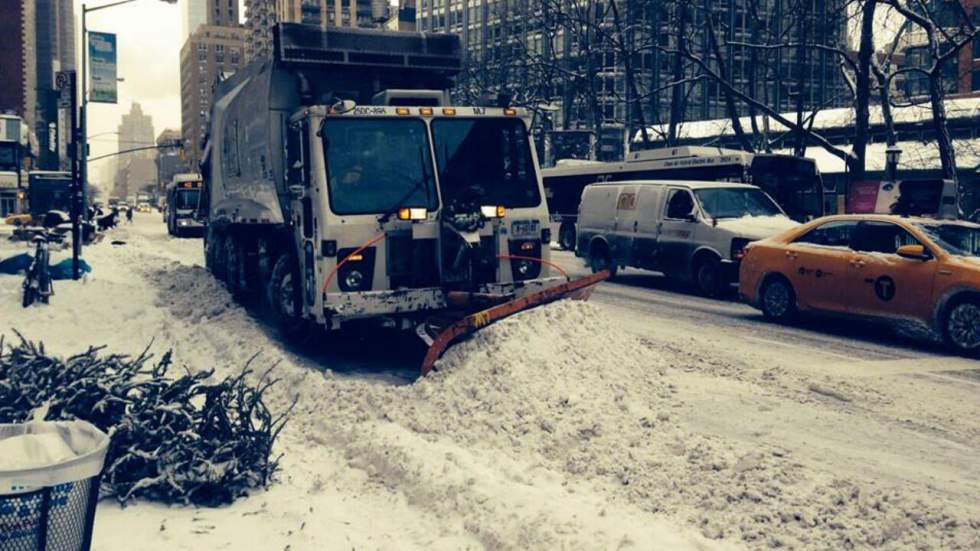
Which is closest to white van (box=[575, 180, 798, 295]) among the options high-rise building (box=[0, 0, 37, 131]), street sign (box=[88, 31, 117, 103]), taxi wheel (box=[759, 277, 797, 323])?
Result: taxi wheel (box=[759, 277, 797, 323])

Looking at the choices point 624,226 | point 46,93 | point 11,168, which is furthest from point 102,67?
point 46,93

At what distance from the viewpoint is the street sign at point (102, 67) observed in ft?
123

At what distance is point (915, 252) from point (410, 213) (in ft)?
19.7

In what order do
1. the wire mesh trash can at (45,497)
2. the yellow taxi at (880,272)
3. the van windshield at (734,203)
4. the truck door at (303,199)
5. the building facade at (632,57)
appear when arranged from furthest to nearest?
1. the building facade at (632,57)
2. the van windshield at (734,203)
3. the yellow taxi at (880,272)
4. the truck door at (303,199)
5. the wire mesh trash can at (45,497)

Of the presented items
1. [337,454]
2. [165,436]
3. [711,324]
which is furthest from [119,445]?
[711,324]

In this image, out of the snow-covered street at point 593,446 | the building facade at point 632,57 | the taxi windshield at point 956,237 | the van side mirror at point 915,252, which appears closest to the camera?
the snow-covered street at point 593,446

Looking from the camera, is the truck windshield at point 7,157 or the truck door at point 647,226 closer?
the truck door at point 647,226

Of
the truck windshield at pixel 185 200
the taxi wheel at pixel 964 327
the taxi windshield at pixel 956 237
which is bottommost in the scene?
the taxi wheel at pixel 964 327

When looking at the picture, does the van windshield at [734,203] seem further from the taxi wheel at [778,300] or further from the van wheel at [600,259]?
the taxi wheel at [778,300]

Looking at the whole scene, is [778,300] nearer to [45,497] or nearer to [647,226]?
[647,226]

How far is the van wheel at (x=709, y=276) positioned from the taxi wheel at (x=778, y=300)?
9.73 feet

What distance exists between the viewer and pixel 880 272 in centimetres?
1155

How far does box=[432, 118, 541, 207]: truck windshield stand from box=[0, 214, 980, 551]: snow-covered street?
1978 mm

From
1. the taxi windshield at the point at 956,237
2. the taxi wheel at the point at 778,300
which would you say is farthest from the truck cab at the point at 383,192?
the taxi windshield at the point at 956,237
